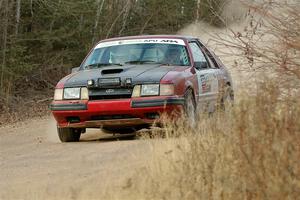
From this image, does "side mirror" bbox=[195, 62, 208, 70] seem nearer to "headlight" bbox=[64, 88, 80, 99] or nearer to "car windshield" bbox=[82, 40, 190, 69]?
"car windshield" bbox=[82, 40, 190, 69]

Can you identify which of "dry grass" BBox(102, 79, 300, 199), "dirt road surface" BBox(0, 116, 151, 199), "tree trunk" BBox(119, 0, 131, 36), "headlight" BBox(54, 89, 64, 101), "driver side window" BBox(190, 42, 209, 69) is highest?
"dry grass" BBox(102, 79, 300, 199)

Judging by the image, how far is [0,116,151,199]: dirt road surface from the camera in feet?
27.2

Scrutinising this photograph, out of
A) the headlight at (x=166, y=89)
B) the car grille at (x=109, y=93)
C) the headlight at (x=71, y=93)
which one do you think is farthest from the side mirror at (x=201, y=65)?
the headlight at (x=71, y=93)

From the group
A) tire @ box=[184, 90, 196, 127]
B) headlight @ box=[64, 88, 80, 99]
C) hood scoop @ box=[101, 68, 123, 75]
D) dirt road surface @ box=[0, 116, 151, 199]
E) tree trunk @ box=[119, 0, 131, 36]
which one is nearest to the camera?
dirt road surface @ box=[0, 116, 151, 199]

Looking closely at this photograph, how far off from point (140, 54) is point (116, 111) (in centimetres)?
150

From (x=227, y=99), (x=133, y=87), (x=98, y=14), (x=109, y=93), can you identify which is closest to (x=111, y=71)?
(x=109, y=93)

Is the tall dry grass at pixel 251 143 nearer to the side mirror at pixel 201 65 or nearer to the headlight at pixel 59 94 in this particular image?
the headlight at pixel 59 94

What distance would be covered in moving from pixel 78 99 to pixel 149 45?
1.76m

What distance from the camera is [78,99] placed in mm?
12375

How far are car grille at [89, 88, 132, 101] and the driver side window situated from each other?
1637mm

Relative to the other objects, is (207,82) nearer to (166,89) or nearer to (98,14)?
(166,89)

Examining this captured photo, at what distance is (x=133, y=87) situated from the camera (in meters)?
12.1

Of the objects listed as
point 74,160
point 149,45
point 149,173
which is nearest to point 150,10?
point 149,45

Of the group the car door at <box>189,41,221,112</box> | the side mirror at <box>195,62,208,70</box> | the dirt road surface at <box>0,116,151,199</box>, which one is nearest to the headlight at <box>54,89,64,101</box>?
the dirt road surface at <box>0,116,151,199</box>
